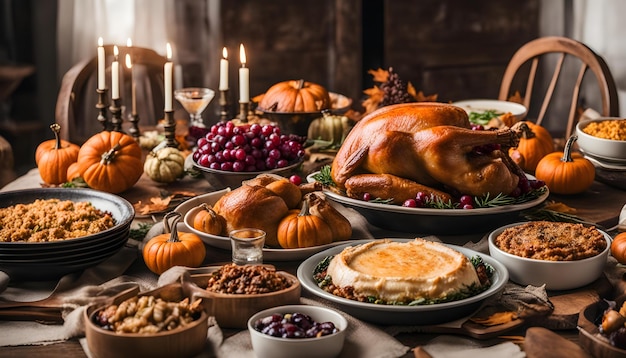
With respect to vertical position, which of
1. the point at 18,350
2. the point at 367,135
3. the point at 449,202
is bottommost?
the point at 18,350

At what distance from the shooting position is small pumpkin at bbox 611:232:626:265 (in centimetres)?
230

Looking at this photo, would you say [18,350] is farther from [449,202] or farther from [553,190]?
[553,190]

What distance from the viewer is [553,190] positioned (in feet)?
9.91

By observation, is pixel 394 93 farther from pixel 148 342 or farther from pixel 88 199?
pixel 148 342

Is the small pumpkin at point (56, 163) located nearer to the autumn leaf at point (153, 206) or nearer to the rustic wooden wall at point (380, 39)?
the autumn leaf at point (153, 206)

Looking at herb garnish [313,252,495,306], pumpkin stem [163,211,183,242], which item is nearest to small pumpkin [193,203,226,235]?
pumpkin stem [163,211,183,242]

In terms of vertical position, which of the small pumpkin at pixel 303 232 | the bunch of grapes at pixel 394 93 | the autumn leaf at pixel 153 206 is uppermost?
the bunch of grapes at pixel 394 93

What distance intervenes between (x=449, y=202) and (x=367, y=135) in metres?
0.35

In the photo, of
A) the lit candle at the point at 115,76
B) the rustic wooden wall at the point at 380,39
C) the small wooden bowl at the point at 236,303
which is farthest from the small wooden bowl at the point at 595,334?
the rustic wooden wall at the point at 380,39

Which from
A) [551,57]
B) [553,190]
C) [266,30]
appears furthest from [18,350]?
[551,57]

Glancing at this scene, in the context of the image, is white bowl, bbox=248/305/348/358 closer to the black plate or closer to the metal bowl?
the black plate

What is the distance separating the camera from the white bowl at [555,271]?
6.95ft

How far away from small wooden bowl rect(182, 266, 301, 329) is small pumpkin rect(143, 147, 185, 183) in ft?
4.12

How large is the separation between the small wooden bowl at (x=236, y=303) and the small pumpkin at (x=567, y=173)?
1.37 meters
